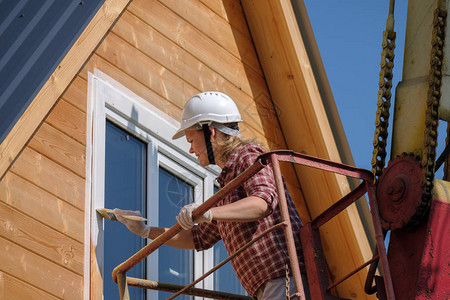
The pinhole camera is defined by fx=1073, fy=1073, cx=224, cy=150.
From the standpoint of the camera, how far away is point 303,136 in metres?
8.78

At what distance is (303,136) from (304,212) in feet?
2.06

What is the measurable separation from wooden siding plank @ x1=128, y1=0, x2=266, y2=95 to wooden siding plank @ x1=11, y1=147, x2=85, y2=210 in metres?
1.61

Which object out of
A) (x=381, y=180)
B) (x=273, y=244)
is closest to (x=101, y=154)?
(x=273, y=244)

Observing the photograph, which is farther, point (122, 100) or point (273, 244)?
point (122, 100)

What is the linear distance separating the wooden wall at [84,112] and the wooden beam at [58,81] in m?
0.09

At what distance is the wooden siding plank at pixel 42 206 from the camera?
6500 millimetres

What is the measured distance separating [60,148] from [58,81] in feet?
1.47

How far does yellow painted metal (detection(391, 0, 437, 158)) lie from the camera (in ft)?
20.0

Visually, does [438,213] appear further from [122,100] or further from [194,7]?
[194,7]

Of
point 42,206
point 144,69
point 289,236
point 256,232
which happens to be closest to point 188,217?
point 256,232

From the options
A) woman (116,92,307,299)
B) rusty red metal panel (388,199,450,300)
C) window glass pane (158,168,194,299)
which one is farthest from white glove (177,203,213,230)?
window glass pane (158,168,194,299)

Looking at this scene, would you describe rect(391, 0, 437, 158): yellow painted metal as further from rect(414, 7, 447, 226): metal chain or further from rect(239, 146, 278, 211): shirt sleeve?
rect(239, 146, 278, 211): shirt sleeve

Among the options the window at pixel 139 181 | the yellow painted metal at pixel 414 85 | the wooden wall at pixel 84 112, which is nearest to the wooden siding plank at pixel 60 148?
the wooden wall at pixel 84 112

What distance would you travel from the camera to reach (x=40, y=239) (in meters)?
6.54
